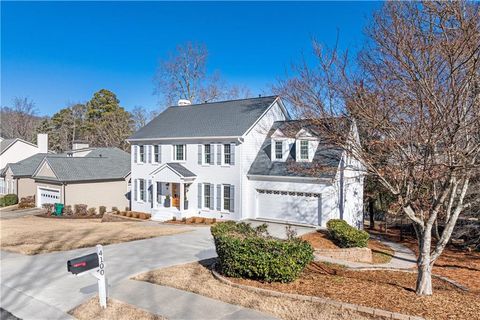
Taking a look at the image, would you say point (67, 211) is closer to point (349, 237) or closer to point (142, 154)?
point (142, 154)

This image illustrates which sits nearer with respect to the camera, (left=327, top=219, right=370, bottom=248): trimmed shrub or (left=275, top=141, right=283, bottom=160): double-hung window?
(left=327, top=219, right=370, bottom=248): trimmed shrub

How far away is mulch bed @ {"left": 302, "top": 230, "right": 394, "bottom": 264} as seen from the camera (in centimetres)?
1428

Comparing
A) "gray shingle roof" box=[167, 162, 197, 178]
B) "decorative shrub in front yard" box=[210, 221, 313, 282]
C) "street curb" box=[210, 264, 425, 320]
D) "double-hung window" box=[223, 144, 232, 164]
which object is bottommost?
"street curb" box=[210, 264, 425, 320]

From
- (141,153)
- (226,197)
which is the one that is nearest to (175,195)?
(141,153)

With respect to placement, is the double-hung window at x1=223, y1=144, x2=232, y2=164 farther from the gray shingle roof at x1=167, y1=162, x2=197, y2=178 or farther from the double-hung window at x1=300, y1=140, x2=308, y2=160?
the double-hung window at x1=300, y1=140, x2=308, y2=160

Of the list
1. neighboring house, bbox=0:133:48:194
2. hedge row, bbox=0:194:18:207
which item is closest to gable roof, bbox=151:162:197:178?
hedge row, bbox=0:194:18:207

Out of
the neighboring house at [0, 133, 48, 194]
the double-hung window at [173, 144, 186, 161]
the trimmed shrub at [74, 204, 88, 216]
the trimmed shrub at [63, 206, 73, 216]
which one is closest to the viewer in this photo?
the double-hung window at [173, 144, 186, 161]

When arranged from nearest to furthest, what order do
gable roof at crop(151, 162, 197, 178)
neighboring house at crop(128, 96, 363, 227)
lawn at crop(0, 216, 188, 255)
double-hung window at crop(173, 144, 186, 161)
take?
lawn at crop(0, 216, 188, 255), neighboring house at crop(128, 96, 363, 227), gable roof at crop(151, 162, 197, 178), double-hung window at crop(173, 144, 186, 161)

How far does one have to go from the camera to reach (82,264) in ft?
23.5

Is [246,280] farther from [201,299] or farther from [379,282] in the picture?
[379,282]

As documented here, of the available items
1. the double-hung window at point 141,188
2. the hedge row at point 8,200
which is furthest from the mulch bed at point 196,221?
the hedge row at point 8,200

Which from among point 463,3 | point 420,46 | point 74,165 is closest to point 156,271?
point 420,46

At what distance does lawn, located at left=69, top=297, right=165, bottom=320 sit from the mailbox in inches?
37.6

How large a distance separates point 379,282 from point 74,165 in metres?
27.2
